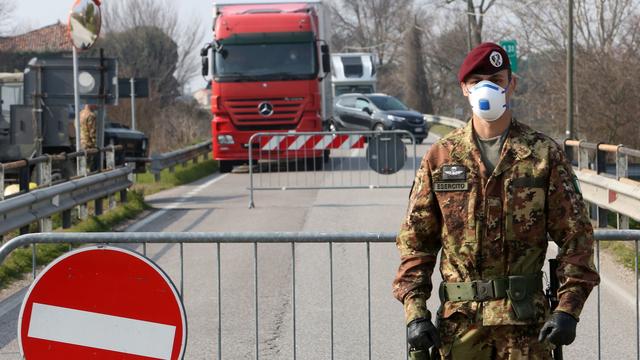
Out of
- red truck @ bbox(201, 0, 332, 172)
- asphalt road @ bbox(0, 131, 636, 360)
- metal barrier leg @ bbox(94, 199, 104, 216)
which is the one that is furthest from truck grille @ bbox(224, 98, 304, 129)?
metal barrier leg @ bbox(94, 199, 104, 216)

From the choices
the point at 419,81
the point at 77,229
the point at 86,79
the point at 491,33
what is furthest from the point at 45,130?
the point at 419,81

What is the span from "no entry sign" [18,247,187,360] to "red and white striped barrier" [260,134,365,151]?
592 inches

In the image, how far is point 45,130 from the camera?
20.1 metres

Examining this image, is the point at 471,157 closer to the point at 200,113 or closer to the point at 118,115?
the point at 118,115

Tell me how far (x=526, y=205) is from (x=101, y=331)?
1939mm

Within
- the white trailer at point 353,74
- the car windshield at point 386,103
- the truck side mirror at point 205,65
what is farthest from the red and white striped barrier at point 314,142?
the white trailer at point 353,74

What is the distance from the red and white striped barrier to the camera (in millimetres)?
20375

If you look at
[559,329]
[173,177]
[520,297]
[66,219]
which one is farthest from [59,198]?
[173,177]

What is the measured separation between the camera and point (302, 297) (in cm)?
1034

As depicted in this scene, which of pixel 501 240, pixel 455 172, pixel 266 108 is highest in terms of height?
pixel 266 108

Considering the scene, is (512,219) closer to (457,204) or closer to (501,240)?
(501,240)

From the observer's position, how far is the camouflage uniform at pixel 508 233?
13.9 feet

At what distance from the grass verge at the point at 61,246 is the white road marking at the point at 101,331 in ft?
3.93

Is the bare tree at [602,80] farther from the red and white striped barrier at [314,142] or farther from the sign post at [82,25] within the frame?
the sign post at [82,25]
